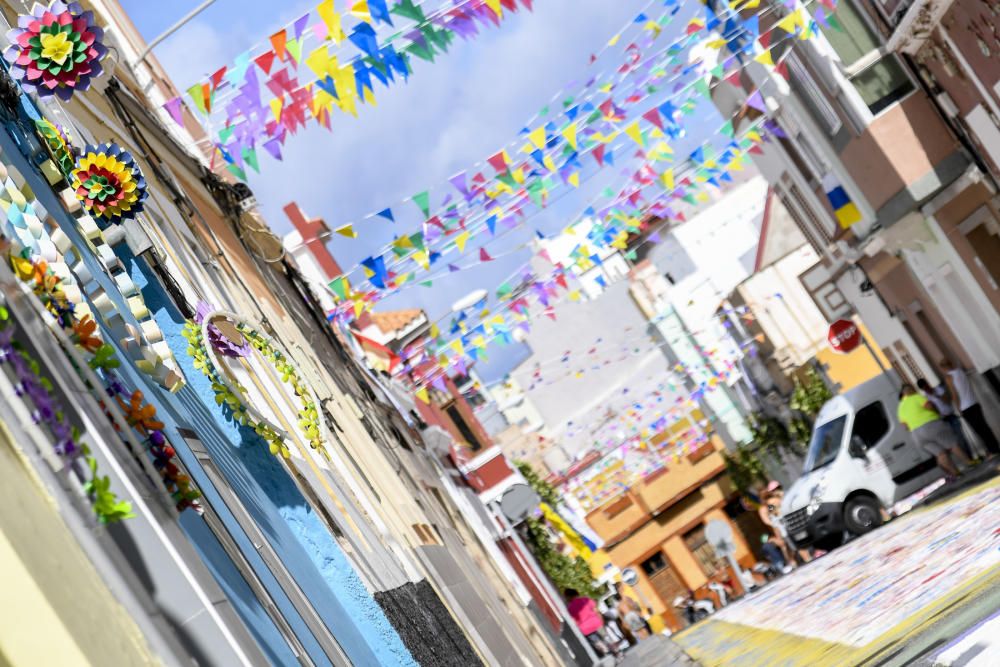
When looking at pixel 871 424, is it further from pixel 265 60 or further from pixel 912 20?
pixel 265 60

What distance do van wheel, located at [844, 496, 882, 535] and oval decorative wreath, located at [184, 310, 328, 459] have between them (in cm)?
1395

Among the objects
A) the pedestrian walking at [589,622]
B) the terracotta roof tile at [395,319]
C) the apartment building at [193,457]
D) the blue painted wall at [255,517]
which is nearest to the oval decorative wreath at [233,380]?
the apartment building at [193,457]

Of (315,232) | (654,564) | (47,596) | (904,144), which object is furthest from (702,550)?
(47,596)

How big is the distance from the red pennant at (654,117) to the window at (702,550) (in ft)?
98.5

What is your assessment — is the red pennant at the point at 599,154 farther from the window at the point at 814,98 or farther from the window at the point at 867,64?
the window at the point at 814,98

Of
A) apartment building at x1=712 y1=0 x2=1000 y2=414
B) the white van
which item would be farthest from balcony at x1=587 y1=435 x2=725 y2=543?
the white van

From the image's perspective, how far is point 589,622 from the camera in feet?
92.0

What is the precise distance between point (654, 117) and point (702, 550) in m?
30.8

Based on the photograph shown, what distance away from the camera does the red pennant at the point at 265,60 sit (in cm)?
1058

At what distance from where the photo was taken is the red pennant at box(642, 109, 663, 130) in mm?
15359

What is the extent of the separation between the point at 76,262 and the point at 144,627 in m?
2.55

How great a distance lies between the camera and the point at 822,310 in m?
29.7

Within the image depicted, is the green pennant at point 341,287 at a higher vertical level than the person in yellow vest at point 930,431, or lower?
higher

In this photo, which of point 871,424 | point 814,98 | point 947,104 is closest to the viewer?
point 947,104
